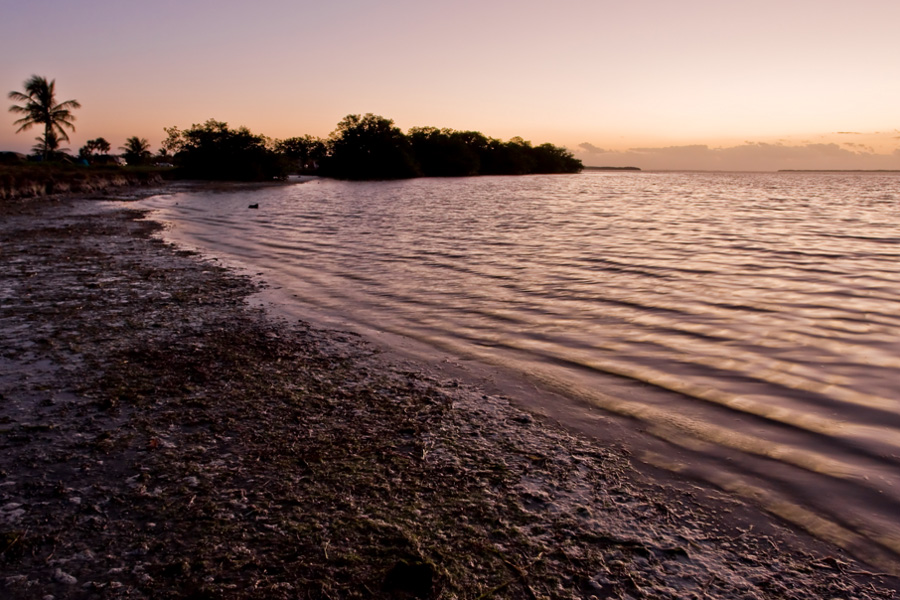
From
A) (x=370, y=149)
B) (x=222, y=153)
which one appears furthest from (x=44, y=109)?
(x=370, y=149)

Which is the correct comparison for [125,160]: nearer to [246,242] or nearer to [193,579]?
[246,242]

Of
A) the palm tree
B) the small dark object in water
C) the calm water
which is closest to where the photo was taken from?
the small dark object in water

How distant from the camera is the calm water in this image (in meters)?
4.03

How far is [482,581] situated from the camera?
104 inches

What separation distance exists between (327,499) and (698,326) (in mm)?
6448

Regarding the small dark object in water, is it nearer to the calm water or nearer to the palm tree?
the calm water

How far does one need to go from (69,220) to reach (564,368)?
21389mm

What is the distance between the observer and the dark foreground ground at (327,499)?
8.68ft

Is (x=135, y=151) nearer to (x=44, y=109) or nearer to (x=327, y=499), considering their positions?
(x=44, y=109)

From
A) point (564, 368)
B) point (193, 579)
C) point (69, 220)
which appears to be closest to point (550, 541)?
point (193, 579)

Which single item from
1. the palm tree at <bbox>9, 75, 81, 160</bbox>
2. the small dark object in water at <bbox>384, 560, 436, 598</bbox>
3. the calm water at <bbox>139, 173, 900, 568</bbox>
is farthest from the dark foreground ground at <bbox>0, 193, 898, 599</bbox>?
the palm tree at <bbox>9, 75, 81, 160</bbox>

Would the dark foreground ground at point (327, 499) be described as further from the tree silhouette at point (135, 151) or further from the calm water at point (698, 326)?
the tree silhouette at point (135, 151)

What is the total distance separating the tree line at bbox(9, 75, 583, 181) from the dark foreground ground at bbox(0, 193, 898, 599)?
81.1 m

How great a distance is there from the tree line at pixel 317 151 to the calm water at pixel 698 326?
220 ft
